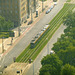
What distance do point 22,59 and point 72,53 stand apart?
3201cm

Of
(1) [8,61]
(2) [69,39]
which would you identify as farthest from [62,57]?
(1) [8,61]

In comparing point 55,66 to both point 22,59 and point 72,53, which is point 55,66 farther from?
point 22,59

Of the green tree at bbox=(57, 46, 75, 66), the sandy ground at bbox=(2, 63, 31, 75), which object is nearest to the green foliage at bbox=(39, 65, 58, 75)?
the green tree at bbox=(57, 46, 75, 66)

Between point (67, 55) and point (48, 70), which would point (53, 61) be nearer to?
point (48, 70)

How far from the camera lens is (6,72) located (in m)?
174

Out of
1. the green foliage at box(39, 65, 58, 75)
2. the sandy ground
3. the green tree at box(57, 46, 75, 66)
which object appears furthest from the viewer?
the green tree at box(57, 46, 75, 66)

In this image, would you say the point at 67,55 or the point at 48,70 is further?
the point at 67,55

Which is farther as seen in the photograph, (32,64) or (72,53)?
(32,64)

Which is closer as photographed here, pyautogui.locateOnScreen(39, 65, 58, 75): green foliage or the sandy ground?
pyautogui.locateOnScreen(39, 65, 58, 75): green foliage

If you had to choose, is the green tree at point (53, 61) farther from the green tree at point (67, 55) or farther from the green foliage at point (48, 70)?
the green tree at point (67, 55)

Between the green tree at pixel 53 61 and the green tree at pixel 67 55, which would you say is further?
the green tree at pixel 67 55

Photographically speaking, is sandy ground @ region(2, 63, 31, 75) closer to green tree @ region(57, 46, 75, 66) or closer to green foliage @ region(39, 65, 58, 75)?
green foliage @ region(39, 65, 58, 75)

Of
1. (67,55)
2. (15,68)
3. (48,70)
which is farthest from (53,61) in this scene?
(15,68)

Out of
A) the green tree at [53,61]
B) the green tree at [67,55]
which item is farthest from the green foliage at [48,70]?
the green tree at [67,55]
